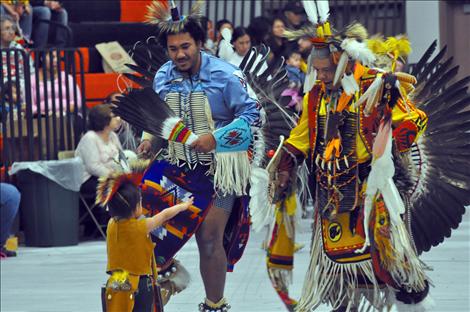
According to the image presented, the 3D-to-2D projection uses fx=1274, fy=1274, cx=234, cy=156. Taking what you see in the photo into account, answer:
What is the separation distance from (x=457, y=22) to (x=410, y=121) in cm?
1177

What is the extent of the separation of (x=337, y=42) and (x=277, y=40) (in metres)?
8.34

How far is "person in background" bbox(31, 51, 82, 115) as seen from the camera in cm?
1229

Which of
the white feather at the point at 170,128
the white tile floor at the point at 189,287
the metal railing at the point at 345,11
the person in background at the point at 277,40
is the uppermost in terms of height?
the metal railing at the point at 345,11

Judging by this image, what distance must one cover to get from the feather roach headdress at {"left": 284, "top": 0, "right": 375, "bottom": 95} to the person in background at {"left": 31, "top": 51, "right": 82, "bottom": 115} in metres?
5.80

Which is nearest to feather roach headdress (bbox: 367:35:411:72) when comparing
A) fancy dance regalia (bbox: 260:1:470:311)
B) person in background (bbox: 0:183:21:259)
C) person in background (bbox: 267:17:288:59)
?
fancy dance regalia (bbox: 260:1:470:311)

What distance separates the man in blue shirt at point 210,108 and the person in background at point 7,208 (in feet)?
14.7

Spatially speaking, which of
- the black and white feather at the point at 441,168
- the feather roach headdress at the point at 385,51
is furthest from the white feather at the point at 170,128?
the black and white feather at the point at 441,168

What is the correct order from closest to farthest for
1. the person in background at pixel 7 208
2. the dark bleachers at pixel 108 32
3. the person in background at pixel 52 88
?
the person in background at pixel 7 208 → the person in background at pixel 52 88 → the dark bleachers at pixel 108 32

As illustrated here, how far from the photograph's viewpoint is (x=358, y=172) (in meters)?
6.59

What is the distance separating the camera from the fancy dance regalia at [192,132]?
6.89 m

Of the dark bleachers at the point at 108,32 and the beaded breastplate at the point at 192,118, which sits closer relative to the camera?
the beaded breastplate at the point at 192,118

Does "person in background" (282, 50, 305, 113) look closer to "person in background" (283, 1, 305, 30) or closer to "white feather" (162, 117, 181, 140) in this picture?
"person in background" (283, 1, 305, 30)

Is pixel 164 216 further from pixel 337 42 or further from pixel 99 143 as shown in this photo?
pixel 99 143

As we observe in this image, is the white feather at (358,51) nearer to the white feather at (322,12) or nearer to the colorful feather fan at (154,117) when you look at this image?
the white feather at (322,12)
